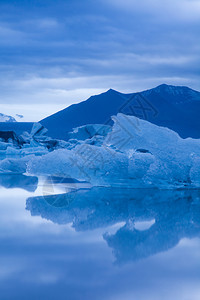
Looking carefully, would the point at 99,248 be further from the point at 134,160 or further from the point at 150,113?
the point at 150,113

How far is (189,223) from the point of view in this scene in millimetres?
2158

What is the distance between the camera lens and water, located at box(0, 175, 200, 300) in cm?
124

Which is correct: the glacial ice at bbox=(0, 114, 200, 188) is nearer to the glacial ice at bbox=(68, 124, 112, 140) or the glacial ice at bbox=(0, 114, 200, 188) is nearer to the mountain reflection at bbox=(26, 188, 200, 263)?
the mountain reflection at bbox=(26, 188, 200, 263)

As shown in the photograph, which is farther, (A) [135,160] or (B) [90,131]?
(B) [90,131]

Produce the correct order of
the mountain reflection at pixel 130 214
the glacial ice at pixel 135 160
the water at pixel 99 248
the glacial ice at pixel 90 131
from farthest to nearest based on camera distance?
the glacial ice at pixel 90 131 < the glacial ice at pixel 135 160 < the mountain reflection at pixel 130 214 < the water at pixel 99 248

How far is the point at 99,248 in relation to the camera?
1.67 metres

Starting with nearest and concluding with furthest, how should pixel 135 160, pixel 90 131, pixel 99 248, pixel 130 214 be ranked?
pixel 99 248
pixel 130 214
pixel 135 160
pixel 90 131

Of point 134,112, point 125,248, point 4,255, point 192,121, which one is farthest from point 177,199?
point 192,121

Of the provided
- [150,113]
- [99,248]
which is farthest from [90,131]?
[99,248]

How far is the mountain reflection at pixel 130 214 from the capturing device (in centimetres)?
174

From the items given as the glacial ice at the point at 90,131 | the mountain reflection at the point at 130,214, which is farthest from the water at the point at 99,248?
the glacial ice at the point at 90,131

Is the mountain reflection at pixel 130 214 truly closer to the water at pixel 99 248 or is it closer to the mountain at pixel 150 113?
the water at pixel 99 248

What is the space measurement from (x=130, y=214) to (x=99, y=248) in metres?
0.79

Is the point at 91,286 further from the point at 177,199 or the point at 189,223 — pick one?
the point at 177,199
